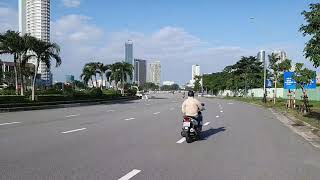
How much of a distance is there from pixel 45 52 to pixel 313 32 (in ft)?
92.3

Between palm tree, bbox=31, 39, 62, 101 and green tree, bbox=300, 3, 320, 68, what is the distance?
2708 cm

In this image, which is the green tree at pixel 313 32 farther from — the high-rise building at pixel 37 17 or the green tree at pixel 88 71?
the green tree at pixel 88 71

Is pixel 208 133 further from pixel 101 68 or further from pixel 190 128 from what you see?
pixel 101 68

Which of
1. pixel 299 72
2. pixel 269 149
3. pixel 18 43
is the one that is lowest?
pixel 269 149

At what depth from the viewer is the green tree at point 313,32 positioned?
1758cm

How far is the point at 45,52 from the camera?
4044cm

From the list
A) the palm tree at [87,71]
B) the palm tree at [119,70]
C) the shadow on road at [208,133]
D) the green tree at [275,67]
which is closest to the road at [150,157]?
the shadow on road at [208,133]

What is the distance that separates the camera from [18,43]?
39125mm

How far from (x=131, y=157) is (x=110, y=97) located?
48.7 metres

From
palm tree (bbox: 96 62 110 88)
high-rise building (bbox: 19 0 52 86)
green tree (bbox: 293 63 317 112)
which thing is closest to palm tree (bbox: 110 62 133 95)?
palm tree (bbox: 96 62 110 88)

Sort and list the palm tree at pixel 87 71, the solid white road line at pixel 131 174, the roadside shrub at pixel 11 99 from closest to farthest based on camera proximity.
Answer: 1. the solid white road line at pixel 131 174
2. the roadside shrub at pixel 11 99
3. the palm tree at pixel 87 71

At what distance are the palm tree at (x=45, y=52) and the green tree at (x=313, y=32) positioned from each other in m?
27.1

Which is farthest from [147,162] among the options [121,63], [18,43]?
[121,63]

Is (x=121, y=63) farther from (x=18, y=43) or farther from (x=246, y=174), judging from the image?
(x=246, y=174)
